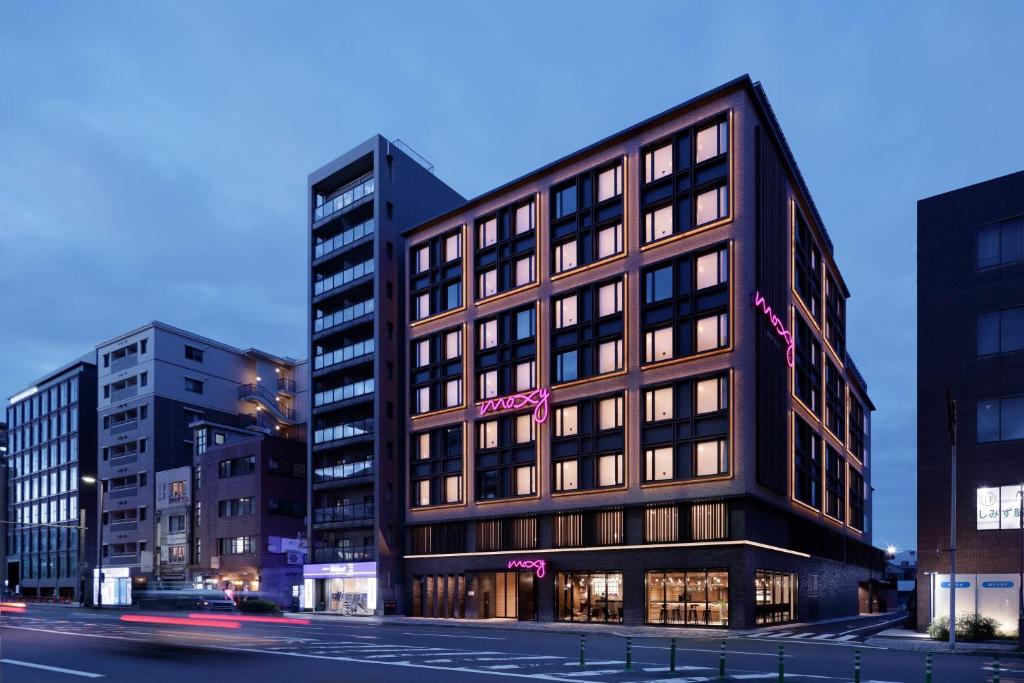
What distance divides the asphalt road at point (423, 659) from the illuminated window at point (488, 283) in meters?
29.1

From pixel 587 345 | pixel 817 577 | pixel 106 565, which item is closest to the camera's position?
pixel 587 345

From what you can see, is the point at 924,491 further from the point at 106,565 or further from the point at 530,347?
the point at 106,565

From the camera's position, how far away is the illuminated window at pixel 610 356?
5800cm

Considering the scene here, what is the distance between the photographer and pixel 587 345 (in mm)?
59938

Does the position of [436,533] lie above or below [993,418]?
below

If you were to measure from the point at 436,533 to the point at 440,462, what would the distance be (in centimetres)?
540

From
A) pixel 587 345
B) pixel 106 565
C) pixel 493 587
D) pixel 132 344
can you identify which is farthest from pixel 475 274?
pixel 106 565

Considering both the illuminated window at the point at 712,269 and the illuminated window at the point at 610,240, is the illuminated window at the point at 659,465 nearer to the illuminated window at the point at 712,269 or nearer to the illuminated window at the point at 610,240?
the illuminated window at the point at 712,269

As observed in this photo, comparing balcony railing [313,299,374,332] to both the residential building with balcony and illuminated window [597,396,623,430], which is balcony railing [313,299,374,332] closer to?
the residential building with balcony

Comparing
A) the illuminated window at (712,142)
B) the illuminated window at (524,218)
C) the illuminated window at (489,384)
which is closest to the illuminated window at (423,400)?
the illuminated window at (489,384)

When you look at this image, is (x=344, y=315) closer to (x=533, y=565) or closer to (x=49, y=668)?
(x=533, y=565)

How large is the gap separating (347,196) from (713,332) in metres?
38.4

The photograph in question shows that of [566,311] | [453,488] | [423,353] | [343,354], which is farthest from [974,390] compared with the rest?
[343,354]

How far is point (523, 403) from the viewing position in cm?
6247
